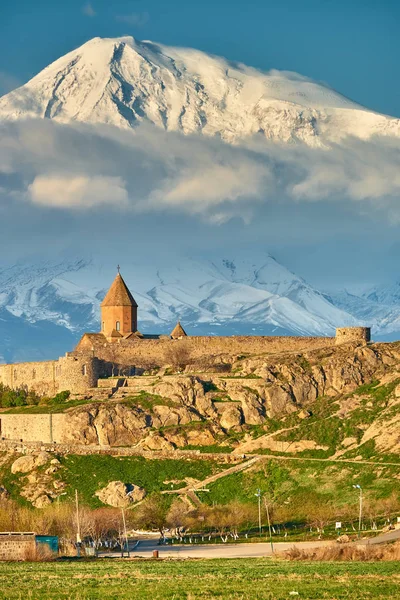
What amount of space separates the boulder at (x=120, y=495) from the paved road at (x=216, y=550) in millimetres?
10455

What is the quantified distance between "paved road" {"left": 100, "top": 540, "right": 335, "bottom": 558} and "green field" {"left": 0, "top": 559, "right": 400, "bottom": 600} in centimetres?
732

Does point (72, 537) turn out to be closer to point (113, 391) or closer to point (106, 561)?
point (106, 561)

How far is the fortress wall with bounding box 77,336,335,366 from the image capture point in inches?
4520

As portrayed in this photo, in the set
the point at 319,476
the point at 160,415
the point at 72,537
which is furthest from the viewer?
the point at 160,415

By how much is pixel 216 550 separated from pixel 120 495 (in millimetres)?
18084

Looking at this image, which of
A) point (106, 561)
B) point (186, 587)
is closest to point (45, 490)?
point (106, 561)

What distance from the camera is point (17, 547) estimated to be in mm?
68688

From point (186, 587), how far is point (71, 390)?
5616cm

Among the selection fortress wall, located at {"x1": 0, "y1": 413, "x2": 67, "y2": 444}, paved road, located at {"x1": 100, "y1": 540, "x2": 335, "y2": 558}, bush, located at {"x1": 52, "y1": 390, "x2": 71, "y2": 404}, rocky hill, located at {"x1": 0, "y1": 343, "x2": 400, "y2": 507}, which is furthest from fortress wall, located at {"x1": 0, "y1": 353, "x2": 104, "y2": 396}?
paved road, located at {"x1": 100, "y1": 540, "x2": 335, "y2": 558}

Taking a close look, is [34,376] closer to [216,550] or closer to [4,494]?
[4,494]

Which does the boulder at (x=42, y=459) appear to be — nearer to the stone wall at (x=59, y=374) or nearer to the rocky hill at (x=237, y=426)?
the rocky hill at (x=237, y=426)

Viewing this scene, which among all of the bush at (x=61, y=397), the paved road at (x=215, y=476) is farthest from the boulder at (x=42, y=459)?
the paved road at (x=215, y=476)

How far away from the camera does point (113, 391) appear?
107500 millimetres

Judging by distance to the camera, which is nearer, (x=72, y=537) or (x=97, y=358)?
(x=72, y=537)
